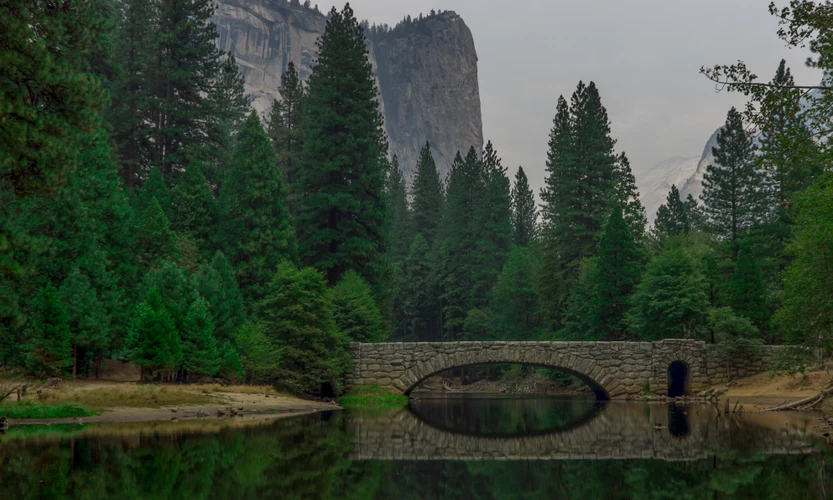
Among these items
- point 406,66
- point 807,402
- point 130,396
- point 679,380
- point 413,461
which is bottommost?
point 413,461

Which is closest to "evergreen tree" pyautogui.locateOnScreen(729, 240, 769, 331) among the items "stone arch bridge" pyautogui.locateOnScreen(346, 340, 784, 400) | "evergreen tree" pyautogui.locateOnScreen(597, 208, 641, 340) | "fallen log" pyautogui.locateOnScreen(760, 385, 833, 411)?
"stone arch bridge" pyautogui.locateOnScreen(346, 340, 784, 400)

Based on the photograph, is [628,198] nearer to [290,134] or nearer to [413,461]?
[290,134]

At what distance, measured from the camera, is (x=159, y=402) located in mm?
23375

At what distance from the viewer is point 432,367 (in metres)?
34.1

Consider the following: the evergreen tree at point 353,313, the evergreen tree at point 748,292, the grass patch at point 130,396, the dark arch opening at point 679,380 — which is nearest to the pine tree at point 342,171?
the evergreen tree at point 353,313

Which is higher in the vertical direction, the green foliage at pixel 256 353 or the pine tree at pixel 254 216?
the pine tree at pixel 254 216

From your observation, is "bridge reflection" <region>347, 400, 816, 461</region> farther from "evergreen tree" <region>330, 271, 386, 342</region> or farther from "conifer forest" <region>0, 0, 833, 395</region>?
"evergreen tree" <region>330, 271, 386, 342</region>

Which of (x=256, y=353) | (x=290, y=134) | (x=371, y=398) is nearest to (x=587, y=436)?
(x=256, y=353)

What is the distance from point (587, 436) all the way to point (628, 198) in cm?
3384

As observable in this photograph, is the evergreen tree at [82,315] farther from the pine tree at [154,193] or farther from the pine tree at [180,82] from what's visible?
the pine tree at [180,82]

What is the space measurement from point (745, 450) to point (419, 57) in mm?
175315

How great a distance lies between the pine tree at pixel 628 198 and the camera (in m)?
50.1

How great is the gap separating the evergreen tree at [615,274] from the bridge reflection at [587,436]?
16.7 meters

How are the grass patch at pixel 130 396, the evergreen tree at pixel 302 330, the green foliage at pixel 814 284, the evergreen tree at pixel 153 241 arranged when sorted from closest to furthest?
1. the grass patch at pixel 130 396
2. the green foliage at pixel 814 284
3. the evergreen tree at pixel 302 330
4. the evergreen tree at pixel 153 241
